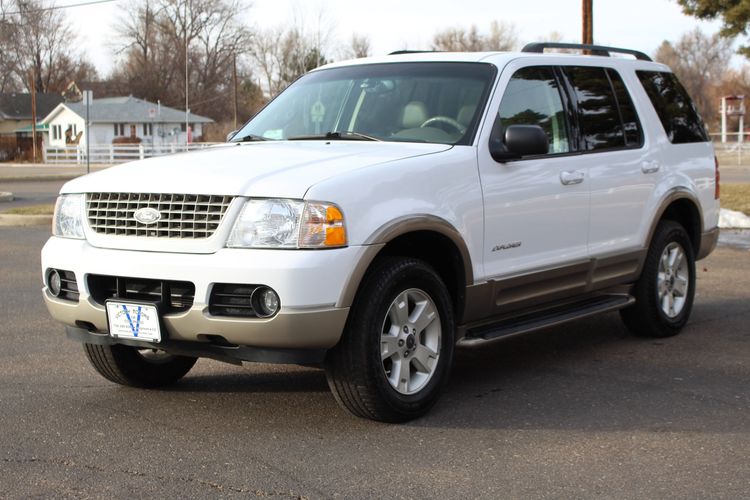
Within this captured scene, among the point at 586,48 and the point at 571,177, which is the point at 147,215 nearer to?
the point at 571,177

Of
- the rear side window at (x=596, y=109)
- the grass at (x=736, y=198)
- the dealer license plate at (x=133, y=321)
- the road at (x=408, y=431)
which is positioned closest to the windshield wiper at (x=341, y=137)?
the road at (x=408, y=431)

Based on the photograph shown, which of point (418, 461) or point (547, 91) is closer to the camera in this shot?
point (418, 461)

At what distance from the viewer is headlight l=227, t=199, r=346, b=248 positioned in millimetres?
4824

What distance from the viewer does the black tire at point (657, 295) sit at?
7363mm

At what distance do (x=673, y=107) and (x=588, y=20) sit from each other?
12.9m

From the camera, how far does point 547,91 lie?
654 centimetres

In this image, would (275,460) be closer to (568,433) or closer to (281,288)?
(281,288)

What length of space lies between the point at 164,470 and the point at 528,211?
8.60ft

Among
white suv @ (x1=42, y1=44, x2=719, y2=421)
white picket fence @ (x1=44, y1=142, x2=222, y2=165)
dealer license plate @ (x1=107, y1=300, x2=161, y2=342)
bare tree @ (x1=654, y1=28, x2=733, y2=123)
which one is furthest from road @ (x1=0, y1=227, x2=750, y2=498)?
bare tree @ (x1=654, y1=28, x2=733, y2=123)

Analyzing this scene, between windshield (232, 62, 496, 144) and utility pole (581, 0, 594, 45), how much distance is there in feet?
46.9

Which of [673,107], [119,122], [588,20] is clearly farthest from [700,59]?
[673,107]

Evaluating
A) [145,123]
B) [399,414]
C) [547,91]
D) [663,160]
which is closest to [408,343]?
[399,414]

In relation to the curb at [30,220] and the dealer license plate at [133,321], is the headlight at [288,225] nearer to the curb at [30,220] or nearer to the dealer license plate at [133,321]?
the dealer license plate at [133,321]

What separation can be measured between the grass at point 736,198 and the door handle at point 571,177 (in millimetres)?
11130
